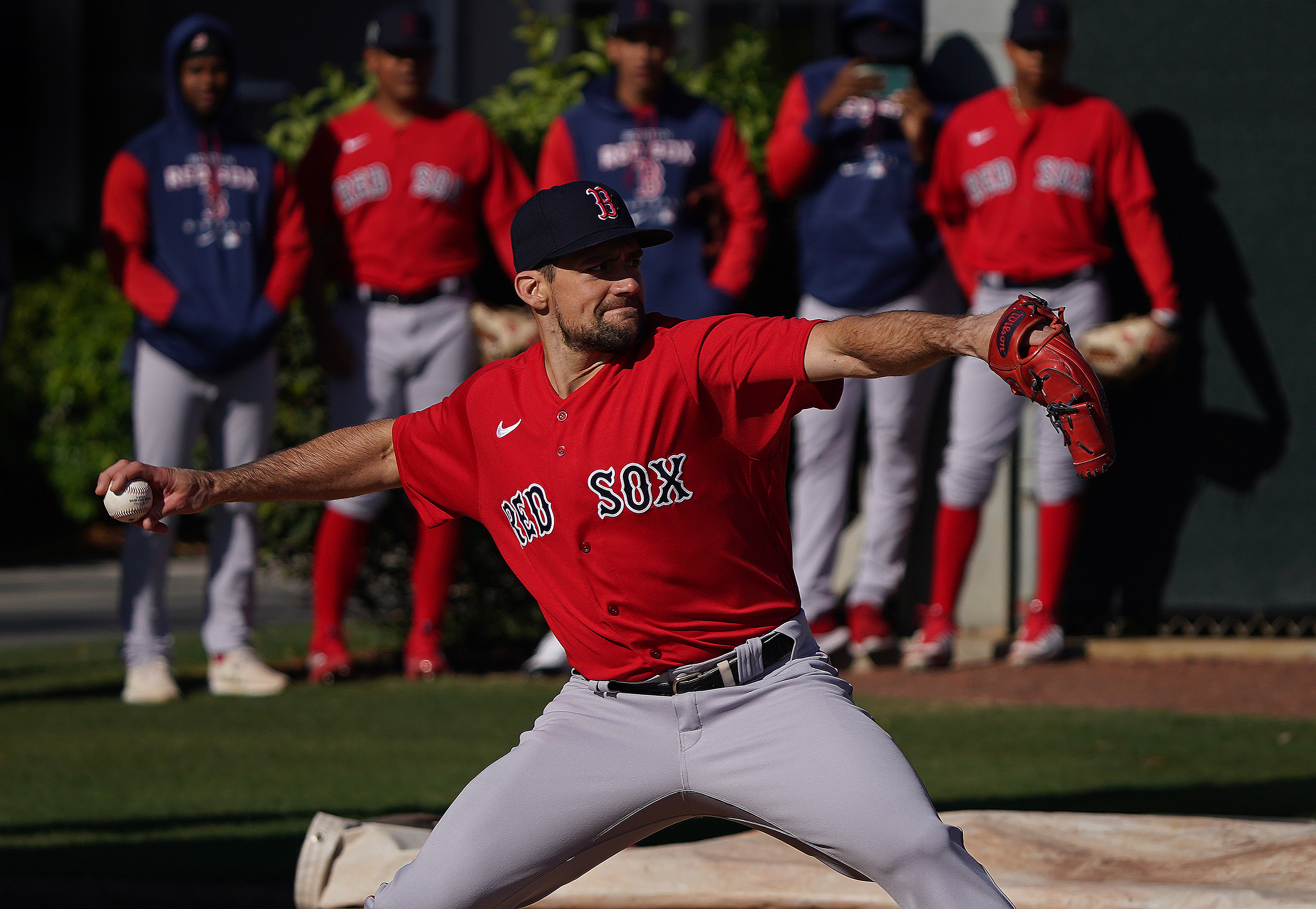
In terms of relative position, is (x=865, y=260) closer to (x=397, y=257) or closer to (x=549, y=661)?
(x=397, y=257)

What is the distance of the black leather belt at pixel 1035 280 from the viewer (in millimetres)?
7430

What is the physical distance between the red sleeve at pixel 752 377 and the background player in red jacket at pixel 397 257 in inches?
149

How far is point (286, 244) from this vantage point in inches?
289

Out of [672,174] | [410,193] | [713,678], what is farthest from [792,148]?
[713,678]

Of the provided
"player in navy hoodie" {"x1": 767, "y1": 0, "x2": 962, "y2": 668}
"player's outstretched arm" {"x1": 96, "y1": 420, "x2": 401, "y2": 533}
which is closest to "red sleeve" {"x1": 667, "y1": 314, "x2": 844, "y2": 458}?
"player's outstretched arm" {"x1": 96, "y1": 420, "x2": 401, "y2": 533}

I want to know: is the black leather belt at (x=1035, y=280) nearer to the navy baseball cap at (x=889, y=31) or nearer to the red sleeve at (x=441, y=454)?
the navy baseball cap at (x=889, y=31)

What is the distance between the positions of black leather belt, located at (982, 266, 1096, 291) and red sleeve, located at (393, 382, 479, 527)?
3.97m

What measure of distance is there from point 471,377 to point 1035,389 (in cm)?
152

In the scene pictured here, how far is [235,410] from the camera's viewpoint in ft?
24.0

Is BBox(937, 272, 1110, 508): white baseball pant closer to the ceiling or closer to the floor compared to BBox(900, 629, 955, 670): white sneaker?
closer to the ceiling

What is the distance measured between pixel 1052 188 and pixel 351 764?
3916 mm

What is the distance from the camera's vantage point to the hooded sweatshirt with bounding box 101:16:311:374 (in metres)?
7.18

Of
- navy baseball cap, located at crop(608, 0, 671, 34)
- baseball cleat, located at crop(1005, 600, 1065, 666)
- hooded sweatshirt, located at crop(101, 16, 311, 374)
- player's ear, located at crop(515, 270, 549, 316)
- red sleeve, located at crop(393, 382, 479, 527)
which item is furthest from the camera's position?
baseball cleat, located at crop(1005, 600, 1065, 666)

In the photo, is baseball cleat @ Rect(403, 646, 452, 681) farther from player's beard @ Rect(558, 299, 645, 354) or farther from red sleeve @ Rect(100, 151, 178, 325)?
player's beard @ Rect(558, 299, 645, 354)
